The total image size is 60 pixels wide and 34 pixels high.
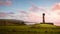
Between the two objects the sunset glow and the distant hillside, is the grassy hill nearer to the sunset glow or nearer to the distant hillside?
the distant hillside

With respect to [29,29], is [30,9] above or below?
above

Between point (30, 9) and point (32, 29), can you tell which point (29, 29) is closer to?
point (32, 29)

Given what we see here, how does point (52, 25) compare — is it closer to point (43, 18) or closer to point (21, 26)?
point (43, 18)

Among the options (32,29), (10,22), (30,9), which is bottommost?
(32,29)

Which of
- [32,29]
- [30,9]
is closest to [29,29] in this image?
[32,29]

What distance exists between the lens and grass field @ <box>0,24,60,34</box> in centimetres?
431

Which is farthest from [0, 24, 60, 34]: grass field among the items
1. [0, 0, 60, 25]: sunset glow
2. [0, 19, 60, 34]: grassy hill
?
[0, 0, 60, 25]: sunset glow

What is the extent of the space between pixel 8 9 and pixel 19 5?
0.94 feet

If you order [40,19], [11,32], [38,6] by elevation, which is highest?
[38,6]

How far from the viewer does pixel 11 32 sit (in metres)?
4.32

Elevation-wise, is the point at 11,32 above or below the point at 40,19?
below

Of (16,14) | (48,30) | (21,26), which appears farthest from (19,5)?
(48,30)

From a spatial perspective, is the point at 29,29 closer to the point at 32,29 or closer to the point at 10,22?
the point at 32,29

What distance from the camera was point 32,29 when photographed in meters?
4.32
